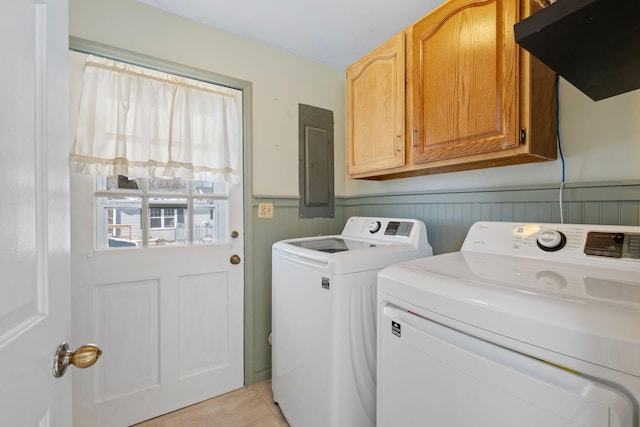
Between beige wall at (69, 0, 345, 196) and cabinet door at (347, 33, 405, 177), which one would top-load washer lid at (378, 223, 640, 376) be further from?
beige wall at (69, 0, 345, 196)

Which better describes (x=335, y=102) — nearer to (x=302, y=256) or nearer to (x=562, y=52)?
(x=302, y=256)

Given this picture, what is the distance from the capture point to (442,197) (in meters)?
1.64

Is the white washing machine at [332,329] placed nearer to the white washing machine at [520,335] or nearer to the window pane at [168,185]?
the white washing machine at [520,335]

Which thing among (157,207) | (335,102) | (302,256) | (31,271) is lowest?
(302,256)

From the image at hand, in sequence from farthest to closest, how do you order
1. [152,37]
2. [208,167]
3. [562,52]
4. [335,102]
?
1. [335,102]
2. [208,167]
3. [152,37]
4. [562,52]

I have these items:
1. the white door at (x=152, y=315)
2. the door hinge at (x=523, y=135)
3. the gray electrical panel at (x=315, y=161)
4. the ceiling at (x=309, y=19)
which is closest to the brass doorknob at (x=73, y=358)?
the white door at (x=152, y=315)

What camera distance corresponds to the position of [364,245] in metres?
1.68

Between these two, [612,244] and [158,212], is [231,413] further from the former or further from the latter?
[612,244]

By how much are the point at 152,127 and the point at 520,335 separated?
182cm

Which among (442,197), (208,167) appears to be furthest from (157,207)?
(442,197)

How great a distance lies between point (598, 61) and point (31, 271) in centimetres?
137

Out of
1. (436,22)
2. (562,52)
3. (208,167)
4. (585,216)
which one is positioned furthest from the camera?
(208,167)

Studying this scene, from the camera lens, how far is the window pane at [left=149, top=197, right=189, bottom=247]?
162 cm

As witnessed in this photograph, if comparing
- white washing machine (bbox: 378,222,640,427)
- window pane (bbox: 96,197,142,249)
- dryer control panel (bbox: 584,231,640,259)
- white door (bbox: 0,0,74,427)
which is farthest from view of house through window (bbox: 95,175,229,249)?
dryer control panel (bbox: 584,231,640,259)
